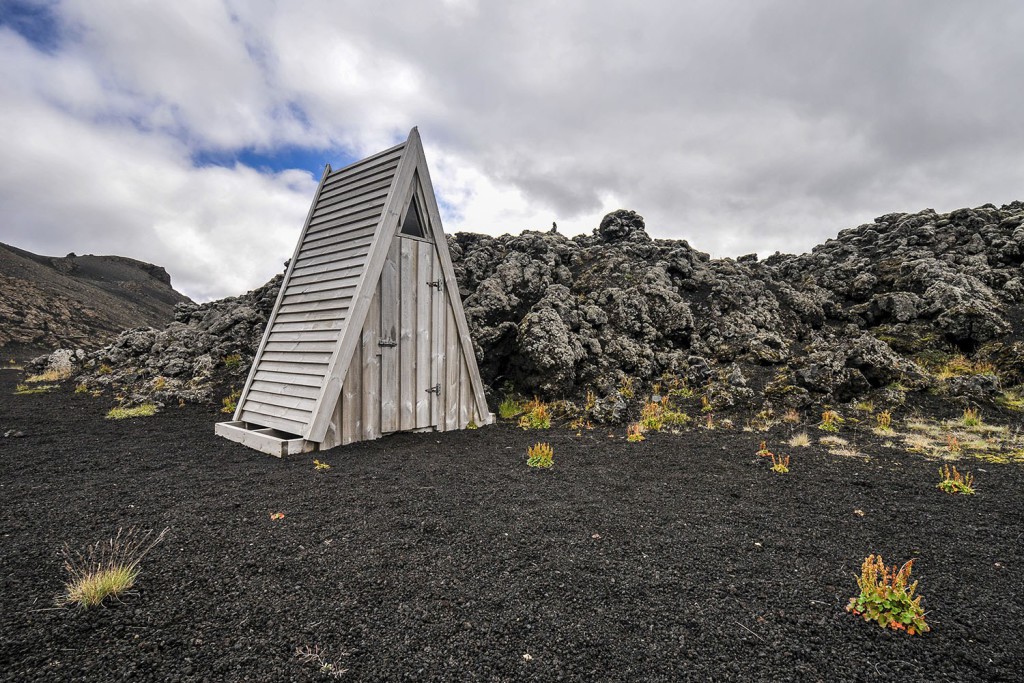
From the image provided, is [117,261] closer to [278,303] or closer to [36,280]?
[36,280]

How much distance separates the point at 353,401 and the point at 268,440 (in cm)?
129

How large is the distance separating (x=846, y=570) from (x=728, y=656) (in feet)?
5.45

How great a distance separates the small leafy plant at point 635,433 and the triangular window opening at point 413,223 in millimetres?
5114

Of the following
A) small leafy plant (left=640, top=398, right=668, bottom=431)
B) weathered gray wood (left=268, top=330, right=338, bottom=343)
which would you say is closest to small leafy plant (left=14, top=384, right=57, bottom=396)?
weathered gray wood (left=268, top=330, right=338, bottom=343)

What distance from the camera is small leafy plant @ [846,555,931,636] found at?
109 inches

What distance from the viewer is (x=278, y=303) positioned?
8.23 meters

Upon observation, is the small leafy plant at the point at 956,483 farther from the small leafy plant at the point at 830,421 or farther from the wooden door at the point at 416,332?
the wooden door at the point at 416,332

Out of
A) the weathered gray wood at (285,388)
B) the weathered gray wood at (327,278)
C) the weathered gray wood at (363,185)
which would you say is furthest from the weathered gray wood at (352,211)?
the weathered gray wood at (285,388)

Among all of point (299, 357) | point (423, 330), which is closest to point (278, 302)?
point (299, 357)

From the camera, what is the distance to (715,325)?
12727 mm

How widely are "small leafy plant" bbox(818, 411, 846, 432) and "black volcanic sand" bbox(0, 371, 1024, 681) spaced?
4.76 feet

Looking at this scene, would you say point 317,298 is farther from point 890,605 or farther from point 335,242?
point 890,605

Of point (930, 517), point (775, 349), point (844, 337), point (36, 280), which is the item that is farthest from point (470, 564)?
point (36, 280)

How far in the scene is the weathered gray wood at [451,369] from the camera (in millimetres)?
8406
